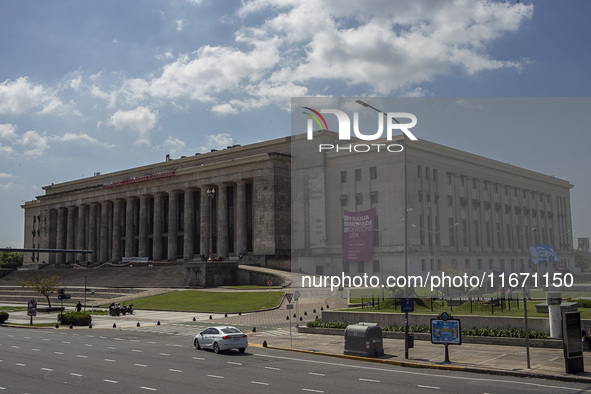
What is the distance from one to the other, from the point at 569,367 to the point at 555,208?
52.1 metres

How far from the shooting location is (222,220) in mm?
85312

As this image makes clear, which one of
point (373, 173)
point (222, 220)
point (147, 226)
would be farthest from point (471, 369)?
point (147, 226)

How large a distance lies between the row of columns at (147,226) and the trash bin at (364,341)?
56.8 metres

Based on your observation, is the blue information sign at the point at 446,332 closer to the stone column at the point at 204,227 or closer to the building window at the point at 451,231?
the building window at the point at 451,231

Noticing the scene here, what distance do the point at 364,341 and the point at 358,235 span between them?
40700 millimetres

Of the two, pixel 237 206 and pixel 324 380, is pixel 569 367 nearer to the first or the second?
pixel 324 380

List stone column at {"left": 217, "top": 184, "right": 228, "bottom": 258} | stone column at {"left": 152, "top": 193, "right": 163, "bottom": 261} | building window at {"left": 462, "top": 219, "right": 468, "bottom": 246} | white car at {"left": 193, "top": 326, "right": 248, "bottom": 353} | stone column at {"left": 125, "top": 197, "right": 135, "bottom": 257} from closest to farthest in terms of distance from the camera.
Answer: white car at {"left": 193, "top": 326, "right": 248, "bottom": 353}
building window at {"left": 462, "top": 219, "right": 468, "bottom": 246}
stone column at {"left": 217, "top": 184, "right": 228, "bottom": 258}
stone column at {"left": 152, "top": 193, "right": 163, "bottom": 261}
stone column at {"left": 125, "top": 197, "right": 135, "bottom": 257}

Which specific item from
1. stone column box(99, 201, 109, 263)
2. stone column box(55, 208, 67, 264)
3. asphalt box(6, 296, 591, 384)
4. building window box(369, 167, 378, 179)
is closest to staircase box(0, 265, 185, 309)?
stone column box(99, 201, 109, 263)

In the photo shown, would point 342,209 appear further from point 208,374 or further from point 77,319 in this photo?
point 208,374

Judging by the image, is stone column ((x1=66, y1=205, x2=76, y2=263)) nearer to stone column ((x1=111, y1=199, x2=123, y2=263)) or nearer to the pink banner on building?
stone column ((x1=111, y1=199, x2=123, y2=263))

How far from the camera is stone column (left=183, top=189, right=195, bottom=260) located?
8969 cm

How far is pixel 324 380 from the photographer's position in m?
19.0

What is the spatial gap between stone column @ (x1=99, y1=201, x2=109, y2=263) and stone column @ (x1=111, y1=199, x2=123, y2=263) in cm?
209

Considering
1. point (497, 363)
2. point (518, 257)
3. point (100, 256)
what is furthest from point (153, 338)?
point (100, 256)
